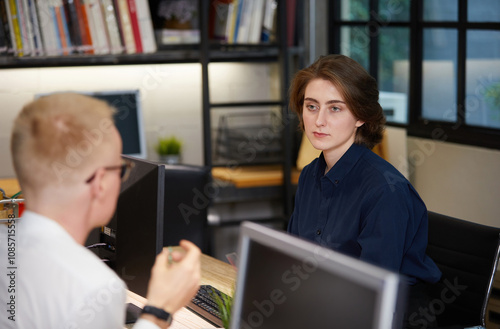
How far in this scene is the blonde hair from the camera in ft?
3.82

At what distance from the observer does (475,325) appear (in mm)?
2021

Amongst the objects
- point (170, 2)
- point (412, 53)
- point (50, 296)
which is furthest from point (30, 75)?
point (50, 296)

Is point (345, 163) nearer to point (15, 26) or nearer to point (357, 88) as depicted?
point (357, 88)

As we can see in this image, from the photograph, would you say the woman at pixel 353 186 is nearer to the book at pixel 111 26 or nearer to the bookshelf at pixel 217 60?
the bookshelf at pixel 217 60

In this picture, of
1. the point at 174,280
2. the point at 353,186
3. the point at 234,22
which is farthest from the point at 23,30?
the point at 174,280

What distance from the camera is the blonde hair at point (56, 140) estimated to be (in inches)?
45.9

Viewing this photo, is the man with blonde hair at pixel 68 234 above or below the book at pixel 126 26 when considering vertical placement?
below

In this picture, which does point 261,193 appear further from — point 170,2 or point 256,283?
point 256,283

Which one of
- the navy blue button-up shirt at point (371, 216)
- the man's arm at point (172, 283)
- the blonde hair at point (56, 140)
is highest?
the blonde hair at point (56, 140)

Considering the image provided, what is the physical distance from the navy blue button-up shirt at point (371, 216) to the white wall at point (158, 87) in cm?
241

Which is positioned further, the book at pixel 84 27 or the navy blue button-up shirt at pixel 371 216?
the book at pixel 84 27

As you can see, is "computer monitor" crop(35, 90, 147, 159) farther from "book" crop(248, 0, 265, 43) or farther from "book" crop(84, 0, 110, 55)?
"book" crop(248, 0, 265, 43)

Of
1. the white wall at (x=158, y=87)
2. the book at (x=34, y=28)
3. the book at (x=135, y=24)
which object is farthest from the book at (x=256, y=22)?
the book at (x=34, y=28)

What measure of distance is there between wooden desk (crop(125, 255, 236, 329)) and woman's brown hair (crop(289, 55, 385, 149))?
0.60 m
